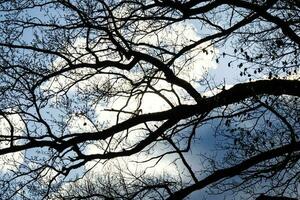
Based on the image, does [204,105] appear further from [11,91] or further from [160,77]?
[11,91]

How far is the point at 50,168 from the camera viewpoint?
9742mm

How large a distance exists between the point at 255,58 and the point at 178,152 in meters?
2.61

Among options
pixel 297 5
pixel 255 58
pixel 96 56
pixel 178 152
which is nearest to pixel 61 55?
pixel 96 56

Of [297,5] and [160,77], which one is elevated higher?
[160,77]

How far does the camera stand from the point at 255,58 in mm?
8953

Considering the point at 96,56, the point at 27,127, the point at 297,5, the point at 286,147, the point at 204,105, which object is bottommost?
the point at 286,147

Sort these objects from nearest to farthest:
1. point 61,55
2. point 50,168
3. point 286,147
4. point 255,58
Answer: point 286,147 → point 255,58 → point 50,168 → point 61,55

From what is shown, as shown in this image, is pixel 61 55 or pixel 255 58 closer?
pixel 255 58

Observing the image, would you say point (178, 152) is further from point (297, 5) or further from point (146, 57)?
point (297, 5)

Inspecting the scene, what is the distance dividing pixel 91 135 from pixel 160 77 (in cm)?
201

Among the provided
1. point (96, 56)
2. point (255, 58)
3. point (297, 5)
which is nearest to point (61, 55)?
point (96, 56)

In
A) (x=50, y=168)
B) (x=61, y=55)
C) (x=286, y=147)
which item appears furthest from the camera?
(x=61, y=55)

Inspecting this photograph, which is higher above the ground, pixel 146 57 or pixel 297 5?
pixel 146 57

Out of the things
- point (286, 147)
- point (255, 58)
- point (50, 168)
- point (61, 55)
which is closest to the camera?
point (286, 147)
